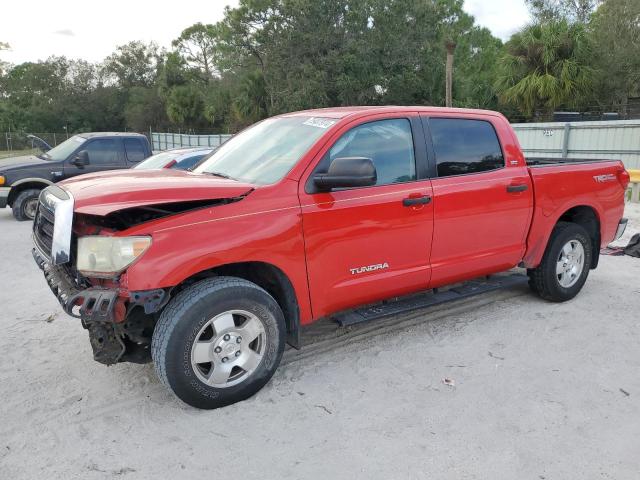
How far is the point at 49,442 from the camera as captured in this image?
119 inches

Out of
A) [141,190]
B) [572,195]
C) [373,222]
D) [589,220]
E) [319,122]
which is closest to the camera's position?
[141,190]

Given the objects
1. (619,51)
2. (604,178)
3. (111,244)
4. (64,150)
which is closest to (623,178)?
(604,178)

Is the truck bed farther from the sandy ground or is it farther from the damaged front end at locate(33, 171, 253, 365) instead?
the damaged front end at locate(33, 171, 253, 365)

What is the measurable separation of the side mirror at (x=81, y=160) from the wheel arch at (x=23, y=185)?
2.10 feet

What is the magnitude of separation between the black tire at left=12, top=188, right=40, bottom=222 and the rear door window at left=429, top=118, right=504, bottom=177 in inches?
362

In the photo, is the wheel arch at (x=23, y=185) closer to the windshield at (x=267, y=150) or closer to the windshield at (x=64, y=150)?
the windshield at (x=64, y=150)

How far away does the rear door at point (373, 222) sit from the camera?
362cm

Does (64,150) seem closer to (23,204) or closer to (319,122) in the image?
(23,204)

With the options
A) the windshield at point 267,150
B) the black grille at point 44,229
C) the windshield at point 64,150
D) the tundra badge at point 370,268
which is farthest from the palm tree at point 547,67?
the black grille at point 44,229

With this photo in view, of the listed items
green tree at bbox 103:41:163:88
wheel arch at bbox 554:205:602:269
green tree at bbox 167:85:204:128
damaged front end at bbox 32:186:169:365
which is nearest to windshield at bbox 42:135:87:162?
damaged front end at bbox 32:186:169:365

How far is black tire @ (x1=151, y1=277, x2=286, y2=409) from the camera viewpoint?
3.11 metres

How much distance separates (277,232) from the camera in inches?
135

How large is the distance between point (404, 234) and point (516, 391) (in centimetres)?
132

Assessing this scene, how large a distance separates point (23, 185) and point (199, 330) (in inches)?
368
